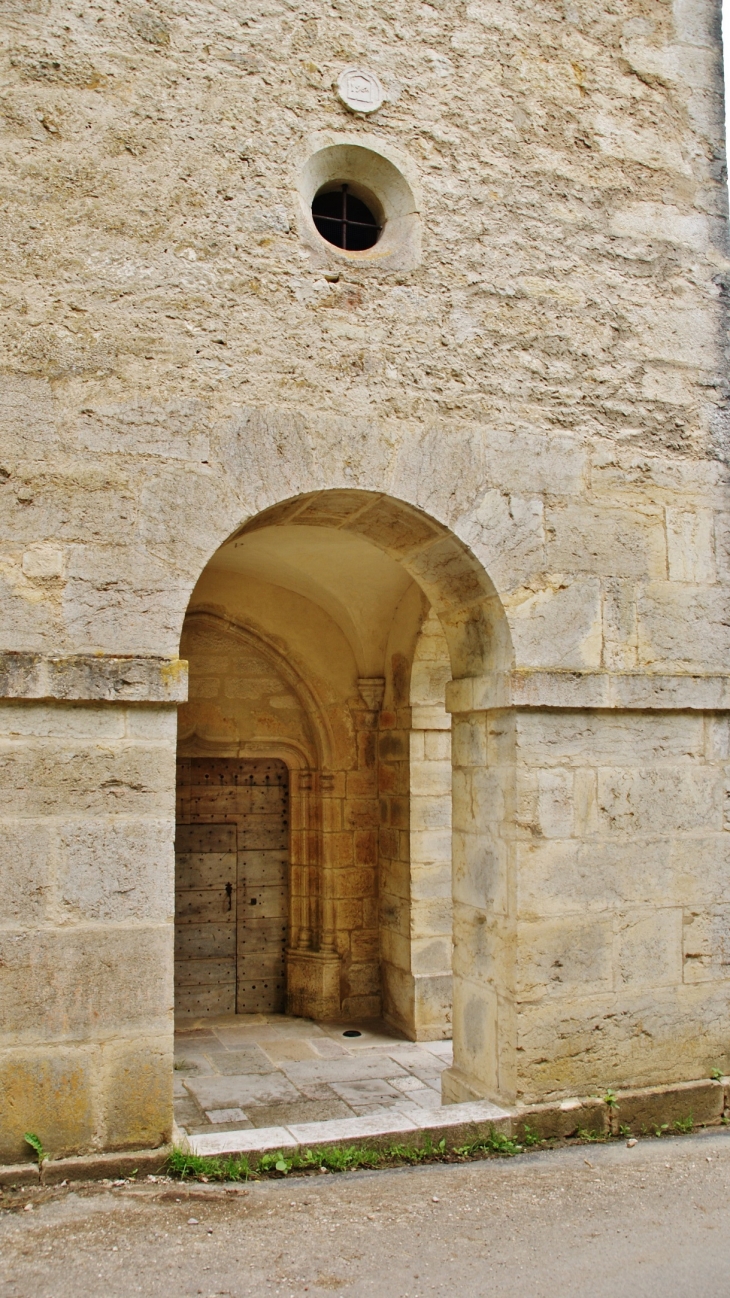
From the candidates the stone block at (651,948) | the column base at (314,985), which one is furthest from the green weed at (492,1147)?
the column base at (314,985)

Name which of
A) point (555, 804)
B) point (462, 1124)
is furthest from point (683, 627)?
point (462, 1124)

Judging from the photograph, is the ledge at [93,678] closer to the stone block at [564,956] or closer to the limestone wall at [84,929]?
the limestone wall at [84,929]

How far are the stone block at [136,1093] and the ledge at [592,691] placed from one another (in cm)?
183

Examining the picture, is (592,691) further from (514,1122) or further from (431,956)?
(431,956)

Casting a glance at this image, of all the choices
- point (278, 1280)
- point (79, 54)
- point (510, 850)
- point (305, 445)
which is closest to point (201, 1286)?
point (278, 1280)

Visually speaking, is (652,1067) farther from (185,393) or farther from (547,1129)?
(185,393)

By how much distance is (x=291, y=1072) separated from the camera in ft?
17.9

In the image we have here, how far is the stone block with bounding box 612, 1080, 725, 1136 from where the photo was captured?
3.96m

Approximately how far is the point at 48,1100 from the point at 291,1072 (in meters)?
2.45

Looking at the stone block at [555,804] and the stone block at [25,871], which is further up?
the stone block at [555,804]

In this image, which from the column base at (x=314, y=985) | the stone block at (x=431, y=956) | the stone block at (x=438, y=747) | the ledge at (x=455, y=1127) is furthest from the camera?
the column base at (x=314, y=985)

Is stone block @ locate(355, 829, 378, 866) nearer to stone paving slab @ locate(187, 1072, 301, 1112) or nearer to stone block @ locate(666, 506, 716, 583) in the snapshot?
stone paving slab @ locate(187, 1072, 301, 1112)

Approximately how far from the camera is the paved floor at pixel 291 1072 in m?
4.82

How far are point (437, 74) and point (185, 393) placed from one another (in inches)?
72.2
